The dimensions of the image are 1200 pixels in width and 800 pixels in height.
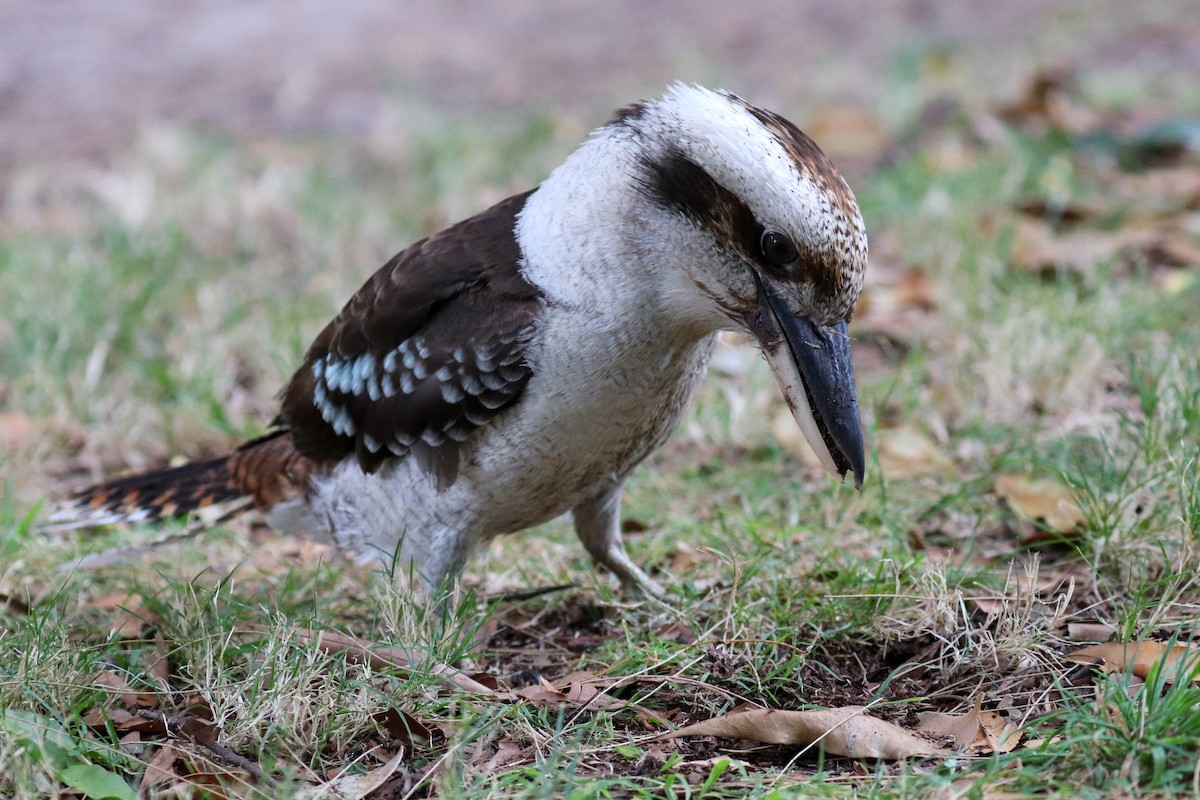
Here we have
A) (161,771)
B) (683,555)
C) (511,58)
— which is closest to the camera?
(161,771)

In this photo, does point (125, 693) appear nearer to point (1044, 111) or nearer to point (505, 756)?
point (505, 756)

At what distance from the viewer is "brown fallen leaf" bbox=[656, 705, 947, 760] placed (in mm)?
2684

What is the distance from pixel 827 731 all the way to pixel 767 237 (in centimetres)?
104

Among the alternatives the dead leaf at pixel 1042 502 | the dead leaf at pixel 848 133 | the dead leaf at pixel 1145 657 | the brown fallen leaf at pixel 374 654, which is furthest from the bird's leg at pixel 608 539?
the dead leaf at pixel 848 133

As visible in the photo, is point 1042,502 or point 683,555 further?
point 683,555

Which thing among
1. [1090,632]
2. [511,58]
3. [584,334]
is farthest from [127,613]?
[511,58]

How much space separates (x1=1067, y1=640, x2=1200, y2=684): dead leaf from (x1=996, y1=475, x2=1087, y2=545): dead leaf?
57 cm

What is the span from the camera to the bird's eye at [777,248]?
2.88 metres

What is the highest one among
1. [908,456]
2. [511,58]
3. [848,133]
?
[511,58]

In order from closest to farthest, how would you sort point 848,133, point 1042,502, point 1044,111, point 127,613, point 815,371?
point 815,371
point 127,613
point 1042,502
point 1044,111
point 848,133

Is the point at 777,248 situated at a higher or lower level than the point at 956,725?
higher

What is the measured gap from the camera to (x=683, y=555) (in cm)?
394

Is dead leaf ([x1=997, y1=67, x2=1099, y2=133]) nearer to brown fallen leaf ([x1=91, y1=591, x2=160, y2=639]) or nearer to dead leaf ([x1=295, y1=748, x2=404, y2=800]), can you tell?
brown fallen leaf ([x1=91, y1=591, x2=160, y2=639])

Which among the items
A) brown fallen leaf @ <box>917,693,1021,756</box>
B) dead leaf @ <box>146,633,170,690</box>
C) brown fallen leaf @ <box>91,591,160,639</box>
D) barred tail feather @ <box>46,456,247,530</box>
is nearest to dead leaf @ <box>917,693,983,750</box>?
brown fallen leaf @ <box>917,693,1021,756</box>
